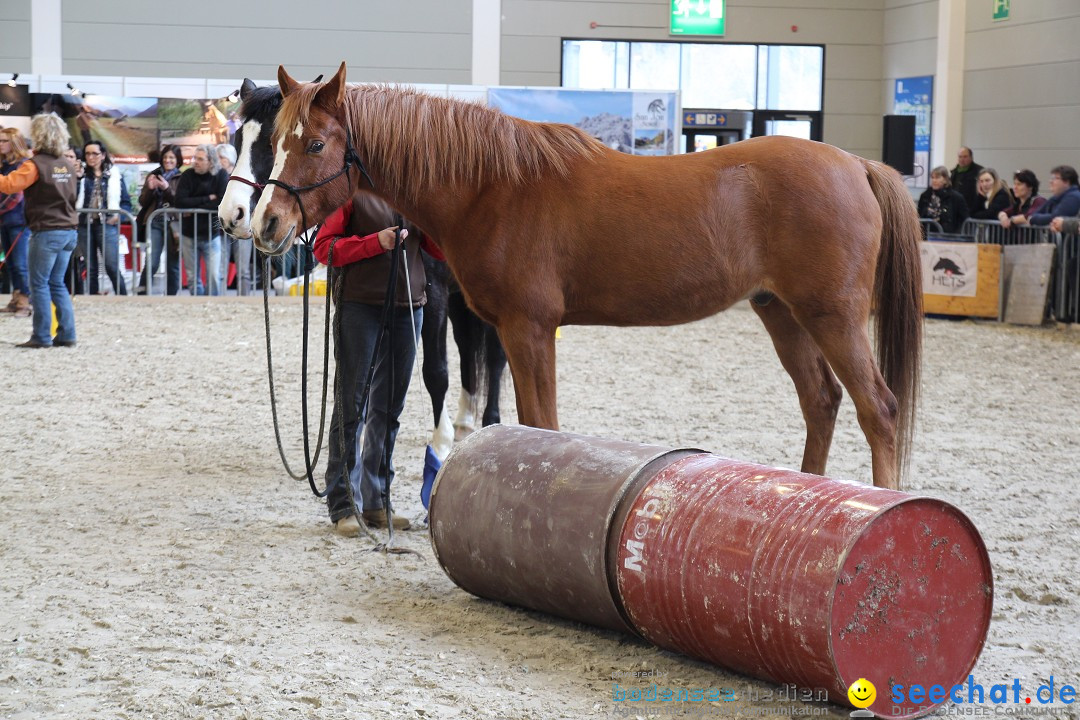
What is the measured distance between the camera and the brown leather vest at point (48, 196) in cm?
941

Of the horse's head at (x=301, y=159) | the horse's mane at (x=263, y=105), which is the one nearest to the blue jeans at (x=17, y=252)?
the horse's mane at (x=263, y=105)

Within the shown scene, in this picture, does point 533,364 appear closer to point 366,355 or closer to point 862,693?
point 366,355

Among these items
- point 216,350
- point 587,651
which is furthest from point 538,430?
point 216,350

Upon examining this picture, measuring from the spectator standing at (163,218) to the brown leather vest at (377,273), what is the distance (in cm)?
878

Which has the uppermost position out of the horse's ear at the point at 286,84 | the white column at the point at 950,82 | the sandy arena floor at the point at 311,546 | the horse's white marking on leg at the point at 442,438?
the white column at the point at 950,82

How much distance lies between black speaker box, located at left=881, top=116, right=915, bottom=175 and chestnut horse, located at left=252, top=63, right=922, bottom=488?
Answer: 1391cm

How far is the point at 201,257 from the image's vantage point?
13422mm

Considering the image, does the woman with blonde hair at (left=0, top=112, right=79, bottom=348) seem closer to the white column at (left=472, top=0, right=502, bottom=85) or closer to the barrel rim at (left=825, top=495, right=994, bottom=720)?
the barrel rim at (left=825, top=495, right=994, bottom=720)

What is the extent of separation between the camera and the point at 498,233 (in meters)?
4.22

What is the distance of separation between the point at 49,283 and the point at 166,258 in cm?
345

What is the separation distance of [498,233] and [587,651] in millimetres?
1637

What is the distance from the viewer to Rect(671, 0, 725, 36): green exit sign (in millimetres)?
19672

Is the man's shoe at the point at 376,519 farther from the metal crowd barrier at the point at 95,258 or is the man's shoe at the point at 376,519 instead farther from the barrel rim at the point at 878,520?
the metal crowd barrier at the point at 95,258

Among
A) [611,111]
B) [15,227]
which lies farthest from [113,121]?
[611,111]
